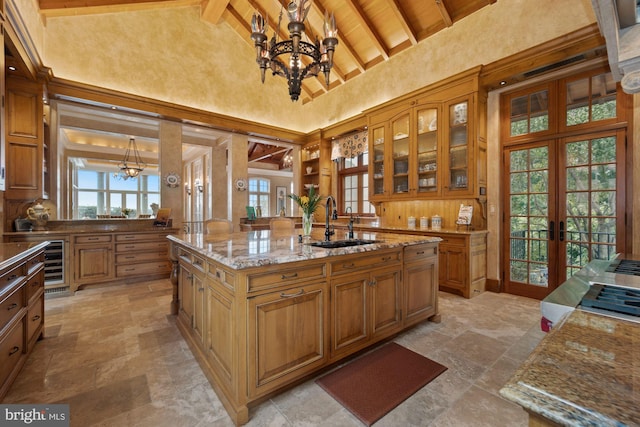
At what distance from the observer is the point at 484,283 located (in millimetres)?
4062

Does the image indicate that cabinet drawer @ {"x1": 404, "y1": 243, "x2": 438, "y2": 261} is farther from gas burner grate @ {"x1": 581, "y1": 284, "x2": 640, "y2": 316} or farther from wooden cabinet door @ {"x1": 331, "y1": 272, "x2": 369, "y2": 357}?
gas burner grate @ {"x1": 581, "y1": 284, "x2": 640, "y2": 316}

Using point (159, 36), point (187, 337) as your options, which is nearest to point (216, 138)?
point (159, 36)

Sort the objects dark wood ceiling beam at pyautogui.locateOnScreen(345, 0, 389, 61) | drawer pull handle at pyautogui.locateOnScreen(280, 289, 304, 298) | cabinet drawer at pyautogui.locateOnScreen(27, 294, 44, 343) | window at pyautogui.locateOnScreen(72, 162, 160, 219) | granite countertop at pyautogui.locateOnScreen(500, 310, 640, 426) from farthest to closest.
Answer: window at pyautogui.locateOnScreen(72, 162, 160, 219) → dark wood ceiling beam at pyautogui.locateOnScreen(345, 0, 389, 61) → cabinet drawer at pyautogui.locateOnScreen(27, 294, 44, 343) → drawer pull handle at pyautogui.locateOnScreen(280, 289, 304, 298) → granite countertop at pyautogui.locateOnScreen(500, 310, 640, 426)

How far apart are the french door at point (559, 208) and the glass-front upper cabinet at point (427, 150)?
0.97 meters

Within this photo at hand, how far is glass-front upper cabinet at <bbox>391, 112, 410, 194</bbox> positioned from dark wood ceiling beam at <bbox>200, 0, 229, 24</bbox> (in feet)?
12.9

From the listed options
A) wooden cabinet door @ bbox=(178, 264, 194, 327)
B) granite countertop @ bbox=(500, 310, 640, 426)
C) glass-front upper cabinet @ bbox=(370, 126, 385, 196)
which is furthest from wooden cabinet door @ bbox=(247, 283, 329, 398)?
glass-front upper cabinet @ bbox=(370, 126, 385, 196)

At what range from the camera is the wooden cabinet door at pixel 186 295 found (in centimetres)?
235

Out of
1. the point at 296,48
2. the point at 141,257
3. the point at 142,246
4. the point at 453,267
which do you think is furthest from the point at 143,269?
the point at 453,267

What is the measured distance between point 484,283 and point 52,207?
22.0 feet

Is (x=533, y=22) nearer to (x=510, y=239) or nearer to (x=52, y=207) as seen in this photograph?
(x=510, y=239)

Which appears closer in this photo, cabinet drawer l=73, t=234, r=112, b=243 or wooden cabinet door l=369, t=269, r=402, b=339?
wooden cabinet door l=369, t=269, r=402, b=339

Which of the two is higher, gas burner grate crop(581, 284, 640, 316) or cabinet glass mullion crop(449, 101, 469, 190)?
cabinet glass mullion crop(449, 101, 469, 190)

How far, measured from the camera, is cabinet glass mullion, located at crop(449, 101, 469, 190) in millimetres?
3980

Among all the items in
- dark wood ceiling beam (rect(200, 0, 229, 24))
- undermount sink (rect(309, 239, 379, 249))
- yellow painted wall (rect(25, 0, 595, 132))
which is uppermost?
dark wood ceiling beam (rect(200, 0, 229, 24))
